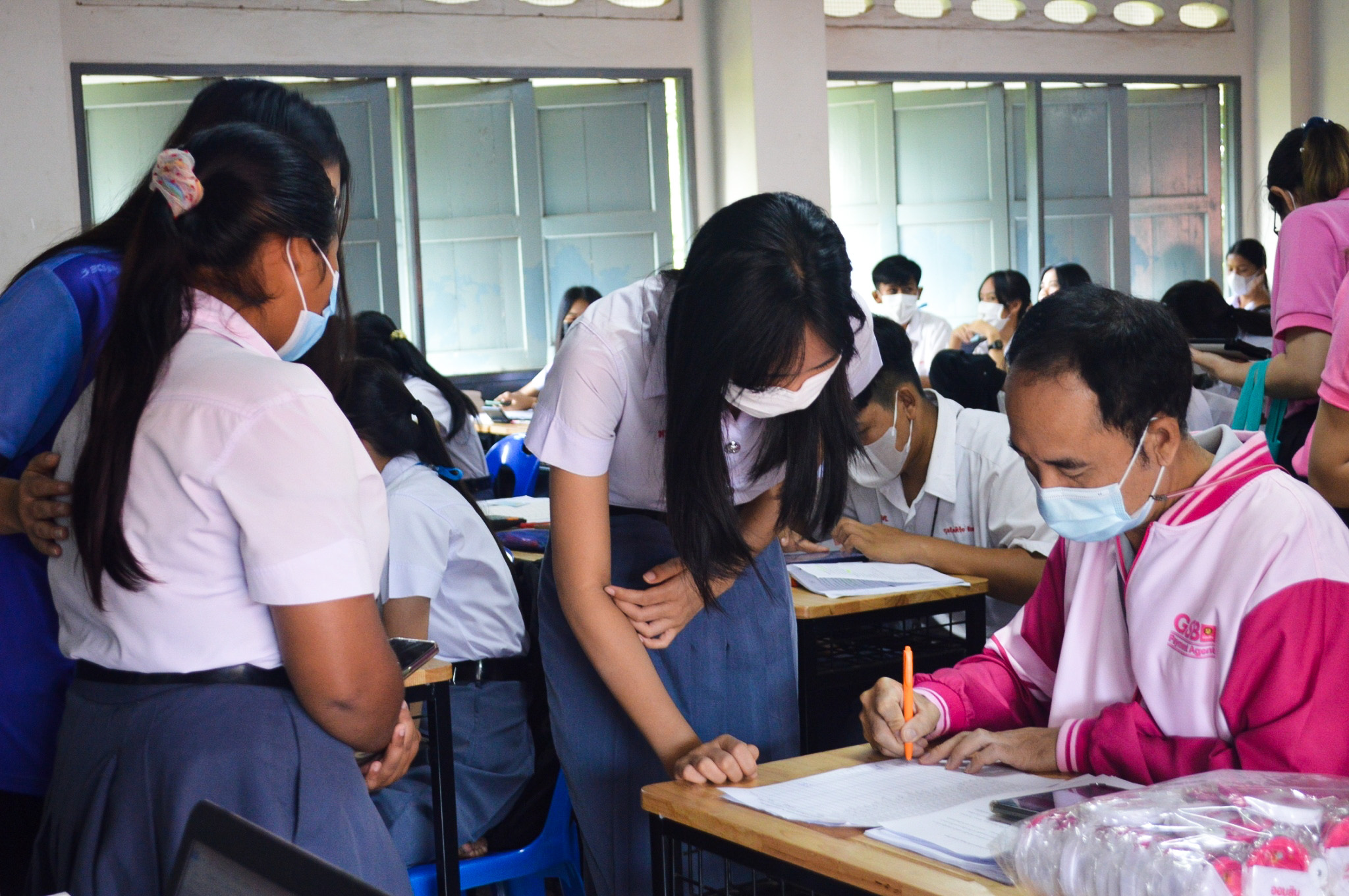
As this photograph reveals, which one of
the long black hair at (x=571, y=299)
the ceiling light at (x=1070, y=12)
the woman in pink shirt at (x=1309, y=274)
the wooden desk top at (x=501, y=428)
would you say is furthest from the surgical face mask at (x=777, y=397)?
the ceiling light at (x=1070, y=12)

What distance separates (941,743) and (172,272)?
986 millimetres

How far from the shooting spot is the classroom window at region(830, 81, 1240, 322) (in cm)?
766

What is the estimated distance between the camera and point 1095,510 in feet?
4.65

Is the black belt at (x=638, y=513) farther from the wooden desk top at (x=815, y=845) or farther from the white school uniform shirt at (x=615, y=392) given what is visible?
the wooden desk top at (x=815, y=845)

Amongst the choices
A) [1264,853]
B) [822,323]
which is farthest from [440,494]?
[1264,853]

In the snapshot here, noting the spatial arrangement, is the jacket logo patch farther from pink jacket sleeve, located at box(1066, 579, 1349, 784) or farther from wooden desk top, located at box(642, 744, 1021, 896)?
wooden desk top, located at box(642, 744, 1021, 896)

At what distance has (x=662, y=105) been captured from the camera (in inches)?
279

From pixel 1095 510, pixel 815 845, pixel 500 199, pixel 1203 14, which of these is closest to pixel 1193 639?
pixel 1095 510

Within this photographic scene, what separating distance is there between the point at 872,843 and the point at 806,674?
1145 mm

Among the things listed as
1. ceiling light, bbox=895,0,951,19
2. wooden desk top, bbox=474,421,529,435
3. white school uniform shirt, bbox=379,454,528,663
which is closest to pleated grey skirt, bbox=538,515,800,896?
white school uniform shirt, bbox=379,454,528,663

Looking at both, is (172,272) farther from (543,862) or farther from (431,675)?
(543,862)

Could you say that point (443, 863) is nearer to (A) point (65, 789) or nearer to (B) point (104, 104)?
(A) point (65, 789)

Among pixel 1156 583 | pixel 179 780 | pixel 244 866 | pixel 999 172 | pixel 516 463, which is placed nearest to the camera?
pixel 244 866

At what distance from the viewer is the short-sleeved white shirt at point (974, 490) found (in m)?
2.63
